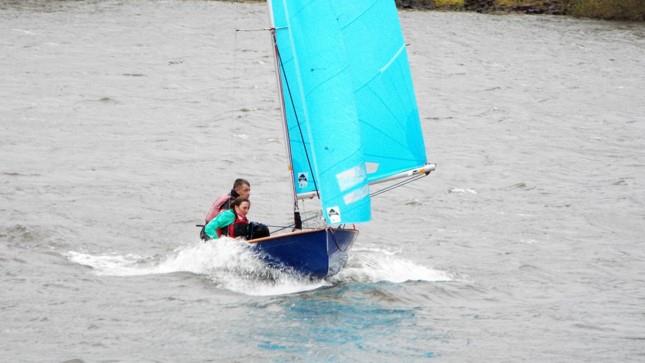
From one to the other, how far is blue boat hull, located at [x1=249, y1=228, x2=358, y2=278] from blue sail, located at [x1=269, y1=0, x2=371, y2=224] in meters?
0.53

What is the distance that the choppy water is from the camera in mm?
16219

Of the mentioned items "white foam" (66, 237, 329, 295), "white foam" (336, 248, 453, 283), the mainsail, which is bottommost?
"white foam" (336, 248, 453, 283)

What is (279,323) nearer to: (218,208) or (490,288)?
(218,208)

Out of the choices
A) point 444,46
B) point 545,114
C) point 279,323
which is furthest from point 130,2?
point 279,323

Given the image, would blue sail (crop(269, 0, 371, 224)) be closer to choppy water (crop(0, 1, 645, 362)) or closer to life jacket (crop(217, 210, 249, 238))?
life jacket (crop(217, 210, 249, 238))

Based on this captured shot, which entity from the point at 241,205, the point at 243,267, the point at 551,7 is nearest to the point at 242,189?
the point at 241,205

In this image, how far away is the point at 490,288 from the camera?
19.5 meters

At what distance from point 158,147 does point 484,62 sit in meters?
20.1

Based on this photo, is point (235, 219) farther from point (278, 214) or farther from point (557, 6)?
point (557, 6)

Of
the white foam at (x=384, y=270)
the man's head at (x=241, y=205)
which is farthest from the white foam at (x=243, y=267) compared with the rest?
the man's head at (x=241, y=205)

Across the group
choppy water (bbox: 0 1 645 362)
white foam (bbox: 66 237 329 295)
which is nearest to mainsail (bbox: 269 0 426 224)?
white foam (bbox: 66 237 329 295)

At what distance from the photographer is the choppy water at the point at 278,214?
1622 centimetres

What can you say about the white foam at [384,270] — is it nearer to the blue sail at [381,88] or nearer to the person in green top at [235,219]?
the blue sail at [381,88]

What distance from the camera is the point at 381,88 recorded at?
1922cm
